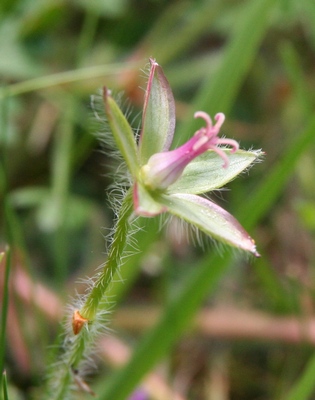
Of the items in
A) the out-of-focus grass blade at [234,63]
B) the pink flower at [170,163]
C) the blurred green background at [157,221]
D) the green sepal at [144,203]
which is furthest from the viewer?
the out-of-focus grass blade at [234,63]

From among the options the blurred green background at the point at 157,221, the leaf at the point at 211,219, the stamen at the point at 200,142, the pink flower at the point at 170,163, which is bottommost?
the blurred green background at the point at 157,221

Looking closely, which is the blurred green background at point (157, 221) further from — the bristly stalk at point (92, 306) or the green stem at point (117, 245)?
the green stem at point (117, 245)

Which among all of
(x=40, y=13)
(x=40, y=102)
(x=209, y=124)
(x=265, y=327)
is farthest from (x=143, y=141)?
(x=40, y=102)

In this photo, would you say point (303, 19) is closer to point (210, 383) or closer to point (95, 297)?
point (210, 383)

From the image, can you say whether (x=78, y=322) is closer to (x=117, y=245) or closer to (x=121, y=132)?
(x=117, y=245)

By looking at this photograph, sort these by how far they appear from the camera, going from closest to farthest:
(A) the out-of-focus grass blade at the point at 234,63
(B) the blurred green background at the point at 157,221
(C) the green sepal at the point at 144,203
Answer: (C) the green sepal at the point at 144,203
(B) the blurred green background at the point at 157,221
(A) the out-of-focus grass blade at the point at 234,63

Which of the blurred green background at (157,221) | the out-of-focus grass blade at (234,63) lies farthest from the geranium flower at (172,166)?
the out-of-focus grass blade at (234,63)
